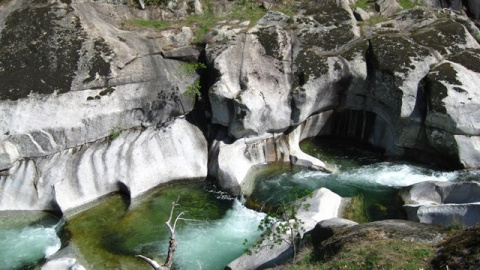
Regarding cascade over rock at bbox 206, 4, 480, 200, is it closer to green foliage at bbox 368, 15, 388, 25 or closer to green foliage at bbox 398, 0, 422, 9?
green foliage at bbox 368, 15, 388, 25

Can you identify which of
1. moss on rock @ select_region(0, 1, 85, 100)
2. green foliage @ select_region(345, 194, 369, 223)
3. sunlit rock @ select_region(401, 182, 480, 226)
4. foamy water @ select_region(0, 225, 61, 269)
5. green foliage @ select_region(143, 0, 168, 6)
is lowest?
foamy water @ select_region(0, 225, 61, 269)

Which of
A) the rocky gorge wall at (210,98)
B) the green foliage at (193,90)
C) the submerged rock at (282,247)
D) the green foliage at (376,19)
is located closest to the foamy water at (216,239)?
the submerged rock at (282,247)

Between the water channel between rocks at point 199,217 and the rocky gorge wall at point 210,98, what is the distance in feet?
2.76

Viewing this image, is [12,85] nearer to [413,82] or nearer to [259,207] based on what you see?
[259,207]

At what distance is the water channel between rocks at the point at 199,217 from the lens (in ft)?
53.3

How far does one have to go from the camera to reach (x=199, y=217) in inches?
736

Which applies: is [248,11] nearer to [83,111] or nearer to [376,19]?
[376,19]

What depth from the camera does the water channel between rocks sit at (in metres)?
16.2

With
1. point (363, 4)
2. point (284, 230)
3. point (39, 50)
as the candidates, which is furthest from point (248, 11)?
point (284, 230)

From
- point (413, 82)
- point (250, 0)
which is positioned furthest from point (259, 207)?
point (250, 0)

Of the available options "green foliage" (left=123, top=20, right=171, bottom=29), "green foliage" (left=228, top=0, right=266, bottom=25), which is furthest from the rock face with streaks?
"green foliage" (left=228, top=0, right=266, bottom=25)

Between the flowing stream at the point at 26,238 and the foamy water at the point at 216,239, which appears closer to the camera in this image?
the foamy water at the point at 216,239

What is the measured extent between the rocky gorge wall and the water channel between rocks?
2.76 feet

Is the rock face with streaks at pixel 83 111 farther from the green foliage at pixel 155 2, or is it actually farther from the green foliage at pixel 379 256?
the green foliage at pixel 379 256
